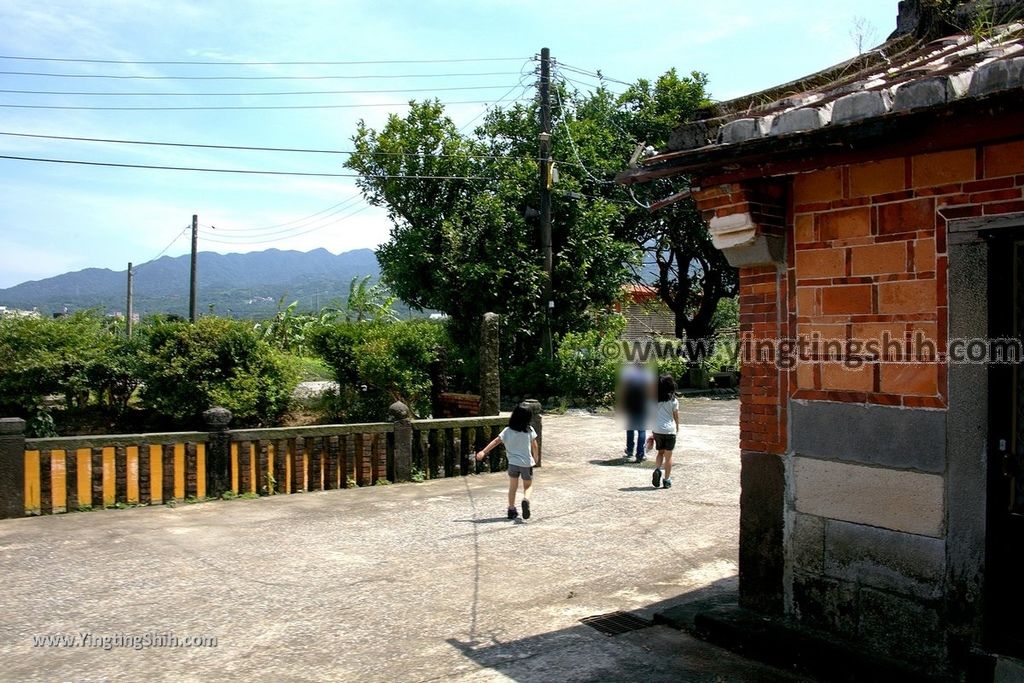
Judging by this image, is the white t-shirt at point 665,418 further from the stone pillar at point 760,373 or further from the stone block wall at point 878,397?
the stone block wall at point 878,397

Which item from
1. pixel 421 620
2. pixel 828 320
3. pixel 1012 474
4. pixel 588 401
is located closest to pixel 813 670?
pixel 1012 474

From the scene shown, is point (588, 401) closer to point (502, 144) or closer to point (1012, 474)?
point (502, 144)

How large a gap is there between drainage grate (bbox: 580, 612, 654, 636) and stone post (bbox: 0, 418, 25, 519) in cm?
651

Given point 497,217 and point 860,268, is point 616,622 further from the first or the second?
point 497,217

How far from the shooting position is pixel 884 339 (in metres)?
4.73

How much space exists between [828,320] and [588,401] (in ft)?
52.9

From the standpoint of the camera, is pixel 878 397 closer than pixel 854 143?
No

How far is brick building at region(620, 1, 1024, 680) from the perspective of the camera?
4.23 metres

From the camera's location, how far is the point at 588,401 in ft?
69.1

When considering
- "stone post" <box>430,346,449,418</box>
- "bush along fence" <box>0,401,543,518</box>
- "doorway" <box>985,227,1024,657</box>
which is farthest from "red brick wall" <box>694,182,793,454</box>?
"stone post" <box>430,346,449,418</box>

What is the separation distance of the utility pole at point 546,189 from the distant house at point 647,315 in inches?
462

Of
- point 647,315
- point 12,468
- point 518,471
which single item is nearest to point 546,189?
point 518,471

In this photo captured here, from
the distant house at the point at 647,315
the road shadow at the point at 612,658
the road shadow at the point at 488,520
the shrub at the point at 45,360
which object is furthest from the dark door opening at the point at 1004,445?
the distant house at the point at 647,315

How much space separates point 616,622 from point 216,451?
236 inches
